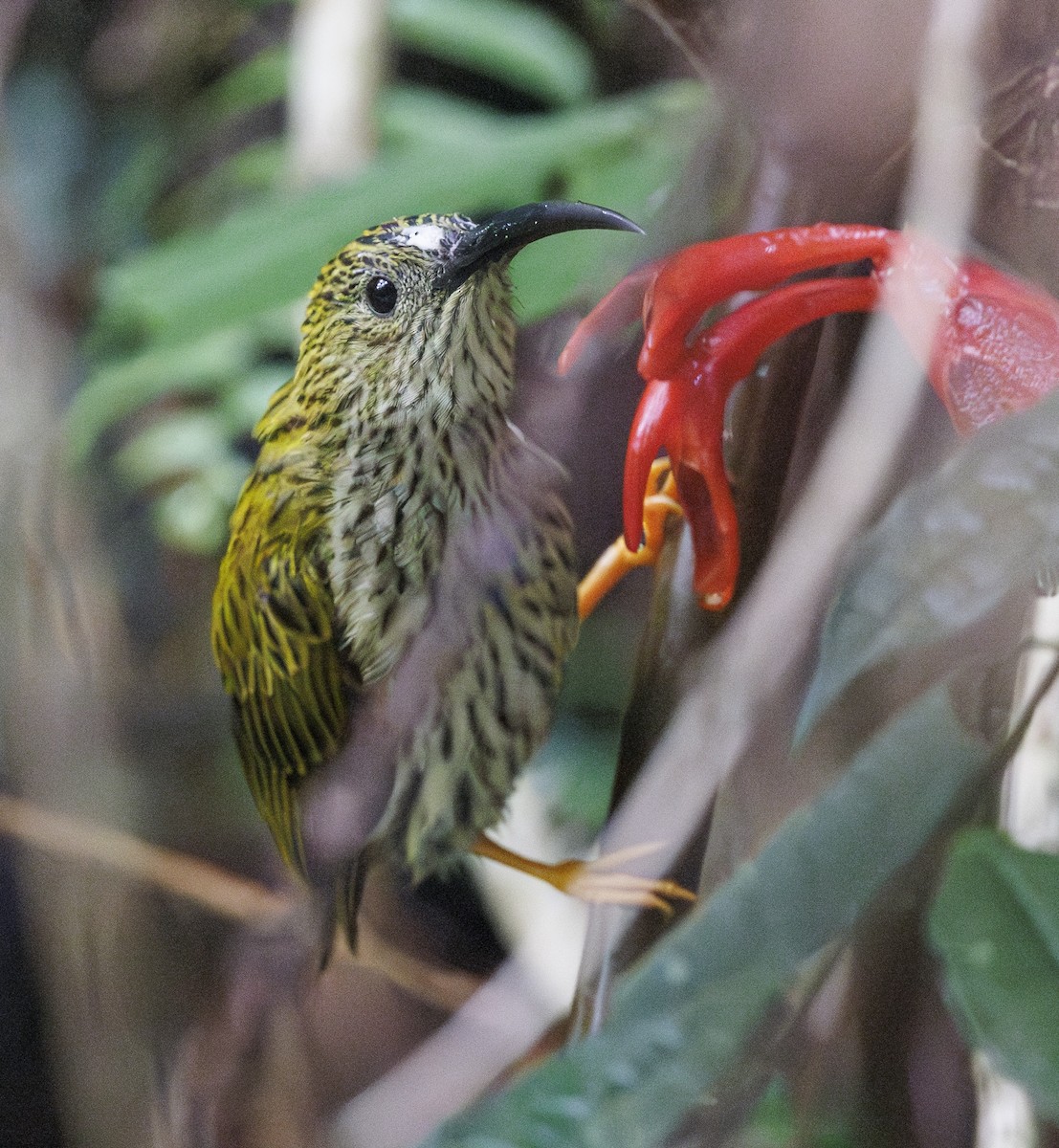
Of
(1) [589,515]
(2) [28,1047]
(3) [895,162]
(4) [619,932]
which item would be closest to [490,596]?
(1) [589,515]

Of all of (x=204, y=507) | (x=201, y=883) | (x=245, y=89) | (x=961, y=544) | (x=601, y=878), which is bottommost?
(x=201, y=883)

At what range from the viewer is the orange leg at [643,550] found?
59 centimetres

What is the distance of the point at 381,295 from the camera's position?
1.94 feet

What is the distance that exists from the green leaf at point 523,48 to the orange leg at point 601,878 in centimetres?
44

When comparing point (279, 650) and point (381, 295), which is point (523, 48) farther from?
point (279, 650)

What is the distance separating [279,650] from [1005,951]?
397 millimetres

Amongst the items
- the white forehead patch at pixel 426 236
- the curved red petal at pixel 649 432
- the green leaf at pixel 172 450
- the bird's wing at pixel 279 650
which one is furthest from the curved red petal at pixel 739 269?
the green leaf at pixel 172 450

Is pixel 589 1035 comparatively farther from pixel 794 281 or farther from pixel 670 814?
pixel 794 281

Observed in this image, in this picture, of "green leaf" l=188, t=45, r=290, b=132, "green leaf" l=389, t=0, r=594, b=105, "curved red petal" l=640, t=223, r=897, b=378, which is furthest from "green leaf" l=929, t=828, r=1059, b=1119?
"green leaf" l=188, t=45, r=290, b=132

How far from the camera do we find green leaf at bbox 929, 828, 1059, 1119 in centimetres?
44

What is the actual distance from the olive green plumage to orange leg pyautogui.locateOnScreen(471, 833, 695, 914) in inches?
0.9

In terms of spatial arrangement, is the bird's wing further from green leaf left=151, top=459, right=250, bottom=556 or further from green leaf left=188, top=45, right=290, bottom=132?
green leaf left=188, top=45, right=290, bottom=132

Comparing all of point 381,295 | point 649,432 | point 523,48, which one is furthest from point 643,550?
point 523,48

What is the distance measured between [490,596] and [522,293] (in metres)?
0.16
